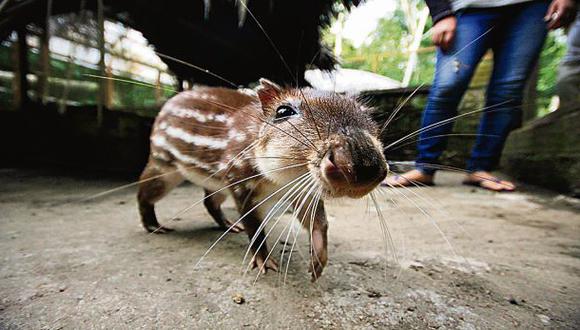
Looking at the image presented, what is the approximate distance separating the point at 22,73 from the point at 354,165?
583 cm

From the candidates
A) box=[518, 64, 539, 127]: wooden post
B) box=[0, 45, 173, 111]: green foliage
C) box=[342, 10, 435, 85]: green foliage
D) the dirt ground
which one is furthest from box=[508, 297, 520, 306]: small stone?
box=[0, 45, 173, 111]: green foliage

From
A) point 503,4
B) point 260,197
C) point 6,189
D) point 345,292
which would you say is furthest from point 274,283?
point 6,189

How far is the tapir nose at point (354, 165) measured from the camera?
3.15 feet

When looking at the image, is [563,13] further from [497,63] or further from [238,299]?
[238,299]

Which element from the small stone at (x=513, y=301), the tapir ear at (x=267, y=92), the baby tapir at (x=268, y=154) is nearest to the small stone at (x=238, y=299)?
the baby tapir at (x=268, y=154)

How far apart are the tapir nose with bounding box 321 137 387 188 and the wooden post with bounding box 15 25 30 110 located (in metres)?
5.45

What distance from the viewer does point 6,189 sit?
3494 millimetres

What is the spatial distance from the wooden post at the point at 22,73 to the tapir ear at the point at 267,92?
4.79 metres

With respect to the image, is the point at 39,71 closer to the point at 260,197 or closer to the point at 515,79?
the point at 260,197

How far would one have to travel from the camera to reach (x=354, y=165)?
97 centimetres

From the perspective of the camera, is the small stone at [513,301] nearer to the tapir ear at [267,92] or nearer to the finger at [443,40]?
the finger at [443,40]

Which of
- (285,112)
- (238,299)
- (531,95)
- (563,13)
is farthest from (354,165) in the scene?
(531,95)

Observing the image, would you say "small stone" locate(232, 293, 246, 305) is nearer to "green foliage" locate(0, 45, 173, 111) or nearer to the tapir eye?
the tapir eye

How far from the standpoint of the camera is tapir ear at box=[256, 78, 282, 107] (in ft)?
5.23
